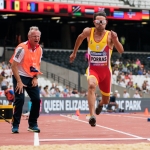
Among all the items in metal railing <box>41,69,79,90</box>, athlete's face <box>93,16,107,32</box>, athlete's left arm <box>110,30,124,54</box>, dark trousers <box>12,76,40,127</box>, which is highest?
athlete's face <box>93,16,107,32</box>

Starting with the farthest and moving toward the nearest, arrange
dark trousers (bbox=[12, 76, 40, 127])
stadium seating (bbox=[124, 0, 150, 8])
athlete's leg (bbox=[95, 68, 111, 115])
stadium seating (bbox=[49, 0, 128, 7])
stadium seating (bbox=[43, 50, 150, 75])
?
stadium seating (bbox=[124, 0, 150, 8]), stadium seating (bbox=[49, 0, 128, 7]), stadium seating (bbox=[43, 50, 150, 75]), athlete's leg (bbox=[95, 68, 111, 115]), dark trousers (bbox=[12, 76, 40, 127])

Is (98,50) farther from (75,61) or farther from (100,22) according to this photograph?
(75,61)

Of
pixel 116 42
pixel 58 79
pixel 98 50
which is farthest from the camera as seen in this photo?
pixel 58 79

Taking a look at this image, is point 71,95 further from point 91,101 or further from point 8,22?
point 91,101

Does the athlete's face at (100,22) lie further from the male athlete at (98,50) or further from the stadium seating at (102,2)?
the stadium seating at (102,2)

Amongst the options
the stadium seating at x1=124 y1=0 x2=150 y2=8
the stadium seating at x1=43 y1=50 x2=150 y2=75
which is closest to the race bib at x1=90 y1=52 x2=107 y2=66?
the stadium seating at x1=43 y1=50 x2=150 y2=75

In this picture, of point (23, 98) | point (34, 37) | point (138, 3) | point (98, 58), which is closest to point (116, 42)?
point (98, 58)

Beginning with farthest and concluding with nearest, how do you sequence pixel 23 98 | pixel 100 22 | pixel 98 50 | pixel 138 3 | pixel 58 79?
1. pixel 138 3
2. pixel 58 79
3. pixel 23 98
4. pixel 98 50
5. pixel 100 22

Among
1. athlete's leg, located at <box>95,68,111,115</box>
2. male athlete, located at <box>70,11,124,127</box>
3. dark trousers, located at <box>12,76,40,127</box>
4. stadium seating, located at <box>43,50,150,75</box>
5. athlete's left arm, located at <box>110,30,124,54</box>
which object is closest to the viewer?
athlete's left arm, located at <box>110,30,124,54</box>

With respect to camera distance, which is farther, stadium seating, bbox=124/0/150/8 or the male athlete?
stadium seating, bbox=124/0/150/8

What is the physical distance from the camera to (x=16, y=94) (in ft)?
39.0

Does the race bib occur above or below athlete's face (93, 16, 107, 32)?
below

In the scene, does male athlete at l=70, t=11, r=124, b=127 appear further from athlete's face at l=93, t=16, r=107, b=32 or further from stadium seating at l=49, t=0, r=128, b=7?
stadium seating at l=49, t=0, r=128, b=7

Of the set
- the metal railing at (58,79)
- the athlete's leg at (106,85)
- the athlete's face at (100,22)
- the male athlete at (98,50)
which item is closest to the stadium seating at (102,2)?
the metal railing at (58,79)
